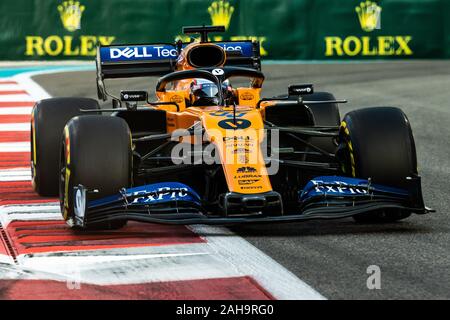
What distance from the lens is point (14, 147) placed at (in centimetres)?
1264

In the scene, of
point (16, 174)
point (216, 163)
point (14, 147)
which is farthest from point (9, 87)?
point (216, 163)

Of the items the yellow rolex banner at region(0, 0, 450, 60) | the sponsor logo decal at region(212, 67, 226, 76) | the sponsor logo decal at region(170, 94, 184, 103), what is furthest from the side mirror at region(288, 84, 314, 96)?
the yellow rolex banner at region(0, 0, 450, 60)

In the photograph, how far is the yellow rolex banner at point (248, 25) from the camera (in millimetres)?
24234

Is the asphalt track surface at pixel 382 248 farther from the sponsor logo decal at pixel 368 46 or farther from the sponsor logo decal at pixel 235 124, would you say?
the sponsor logo decal at pixel 368 46

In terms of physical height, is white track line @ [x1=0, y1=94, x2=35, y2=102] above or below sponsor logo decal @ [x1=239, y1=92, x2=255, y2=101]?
below

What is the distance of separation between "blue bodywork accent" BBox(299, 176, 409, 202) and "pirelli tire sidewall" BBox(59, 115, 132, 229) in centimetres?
116

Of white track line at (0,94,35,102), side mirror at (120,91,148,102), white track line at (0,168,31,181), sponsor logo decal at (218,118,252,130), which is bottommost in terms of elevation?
white track line at (0,168,31,181)

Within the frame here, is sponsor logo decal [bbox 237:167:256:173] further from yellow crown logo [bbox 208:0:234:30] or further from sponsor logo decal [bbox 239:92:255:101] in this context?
yellow crown logo [bbox 208:0:234:30]

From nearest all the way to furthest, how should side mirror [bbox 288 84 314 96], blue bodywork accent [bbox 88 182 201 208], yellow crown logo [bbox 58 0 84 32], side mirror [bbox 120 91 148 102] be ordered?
blue bodywork accent [bbox 88 182 201 208]
side mirror [bbox 120 91 148 102]
side mirror [bbox 288 84 314 96]
yellow crown logo [bbox 58 0 84 32]

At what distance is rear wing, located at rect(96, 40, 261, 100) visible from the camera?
11.1 metres

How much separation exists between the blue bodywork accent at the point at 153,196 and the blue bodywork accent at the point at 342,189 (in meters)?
0.74

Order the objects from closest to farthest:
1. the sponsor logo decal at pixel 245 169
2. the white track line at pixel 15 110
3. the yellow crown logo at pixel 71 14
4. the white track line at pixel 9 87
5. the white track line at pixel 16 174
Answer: the sponsor logo decal at pixel 245 169, the white track line at pixel 16 174, the white track line at pixel 15 110, the white track line at pixel 9 87, the yellow crown logo at pixel 71 14

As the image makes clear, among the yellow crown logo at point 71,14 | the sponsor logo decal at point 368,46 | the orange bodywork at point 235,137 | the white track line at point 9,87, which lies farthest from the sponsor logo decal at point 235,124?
the sponsor logo decal at point 368,46
